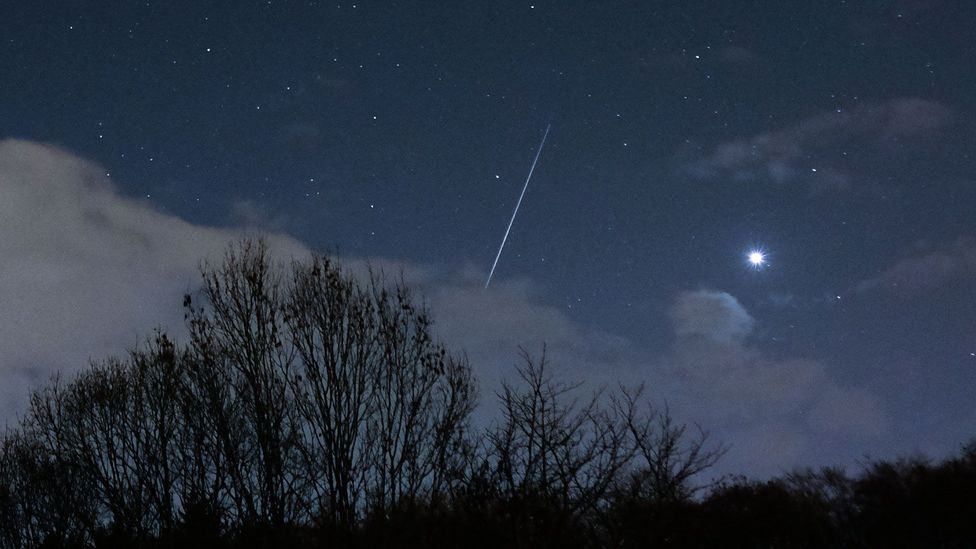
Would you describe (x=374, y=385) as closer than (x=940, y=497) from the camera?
Yes

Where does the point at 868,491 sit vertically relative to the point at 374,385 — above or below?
below

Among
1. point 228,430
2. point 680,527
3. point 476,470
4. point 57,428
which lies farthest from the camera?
point 680,527

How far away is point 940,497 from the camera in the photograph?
2909 cm

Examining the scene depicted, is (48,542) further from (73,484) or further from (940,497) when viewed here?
(940,497)

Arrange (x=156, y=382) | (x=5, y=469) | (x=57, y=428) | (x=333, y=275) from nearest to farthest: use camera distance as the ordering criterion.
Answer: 1. (x=333, y=275)
2. (x=156, y=382)
3. (x=57, y=428)
4. (x=5, y=469)

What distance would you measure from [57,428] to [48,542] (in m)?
6.25

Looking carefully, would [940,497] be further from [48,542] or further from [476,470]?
[48,542]

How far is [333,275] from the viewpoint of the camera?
51.5 ft

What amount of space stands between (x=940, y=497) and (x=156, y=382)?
2959cm

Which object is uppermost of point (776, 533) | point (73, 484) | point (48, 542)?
point (73, 484)

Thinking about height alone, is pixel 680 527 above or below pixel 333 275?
below

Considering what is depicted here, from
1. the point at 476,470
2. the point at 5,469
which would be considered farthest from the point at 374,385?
the point at 5,469

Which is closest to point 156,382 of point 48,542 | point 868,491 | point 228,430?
point 228,430

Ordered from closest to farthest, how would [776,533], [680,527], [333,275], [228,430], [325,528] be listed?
[325,528]
[333,275]
[228,430]
[680,527]
[776,533]
